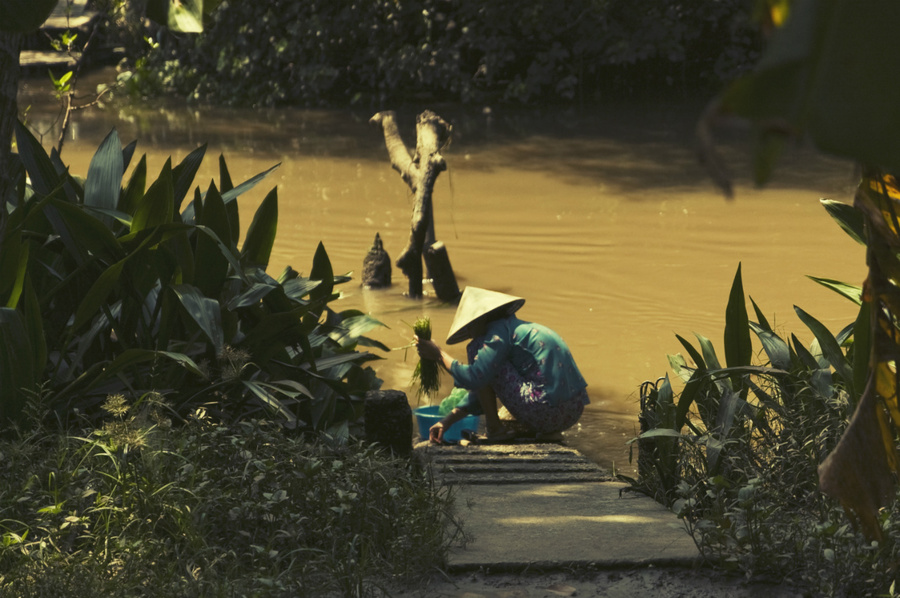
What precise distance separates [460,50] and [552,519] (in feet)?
53.2

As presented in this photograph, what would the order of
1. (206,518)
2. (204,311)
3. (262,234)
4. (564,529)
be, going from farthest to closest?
1. (262,234)
2. (204,311)
3. (564,529)
4. (206,518)

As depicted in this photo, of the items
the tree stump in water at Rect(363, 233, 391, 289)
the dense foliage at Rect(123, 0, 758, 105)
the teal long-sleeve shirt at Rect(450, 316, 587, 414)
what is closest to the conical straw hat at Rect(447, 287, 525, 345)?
the teal long-sleeve shirt at Rect(450, 316, 587, 414)

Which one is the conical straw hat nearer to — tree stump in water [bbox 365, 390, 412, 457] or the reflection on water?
the reflection on water

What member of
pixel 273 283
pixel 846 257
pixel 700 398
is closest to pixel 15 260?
pixel 273 283

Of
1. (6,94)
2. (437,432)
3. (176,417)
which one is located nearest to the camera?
(6,94)

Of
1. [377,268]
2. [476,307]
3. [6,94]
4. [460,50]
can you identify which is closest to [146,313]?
[476,307]

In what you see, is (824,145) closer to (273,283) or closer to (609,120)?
(273,283)

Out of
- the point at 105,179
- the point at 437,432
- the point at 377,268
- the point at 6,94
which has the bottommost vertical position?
the point at 437,432

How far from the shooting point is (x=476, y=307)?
16.9ft

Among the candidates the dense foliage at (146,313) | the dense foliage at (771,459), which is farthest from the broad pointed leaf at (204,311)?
the dense foliage at (771,459)

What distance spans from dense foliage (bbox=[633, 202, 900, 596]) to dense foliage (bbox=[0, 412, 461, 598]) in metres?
0.82

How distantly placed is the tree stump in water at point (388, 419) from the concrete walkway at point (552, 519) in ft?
0.71

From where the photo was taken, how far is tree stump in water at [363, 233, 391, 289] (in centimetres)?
923

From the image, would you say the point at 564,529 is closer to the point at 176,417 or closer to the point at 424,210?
the point at 176,417
